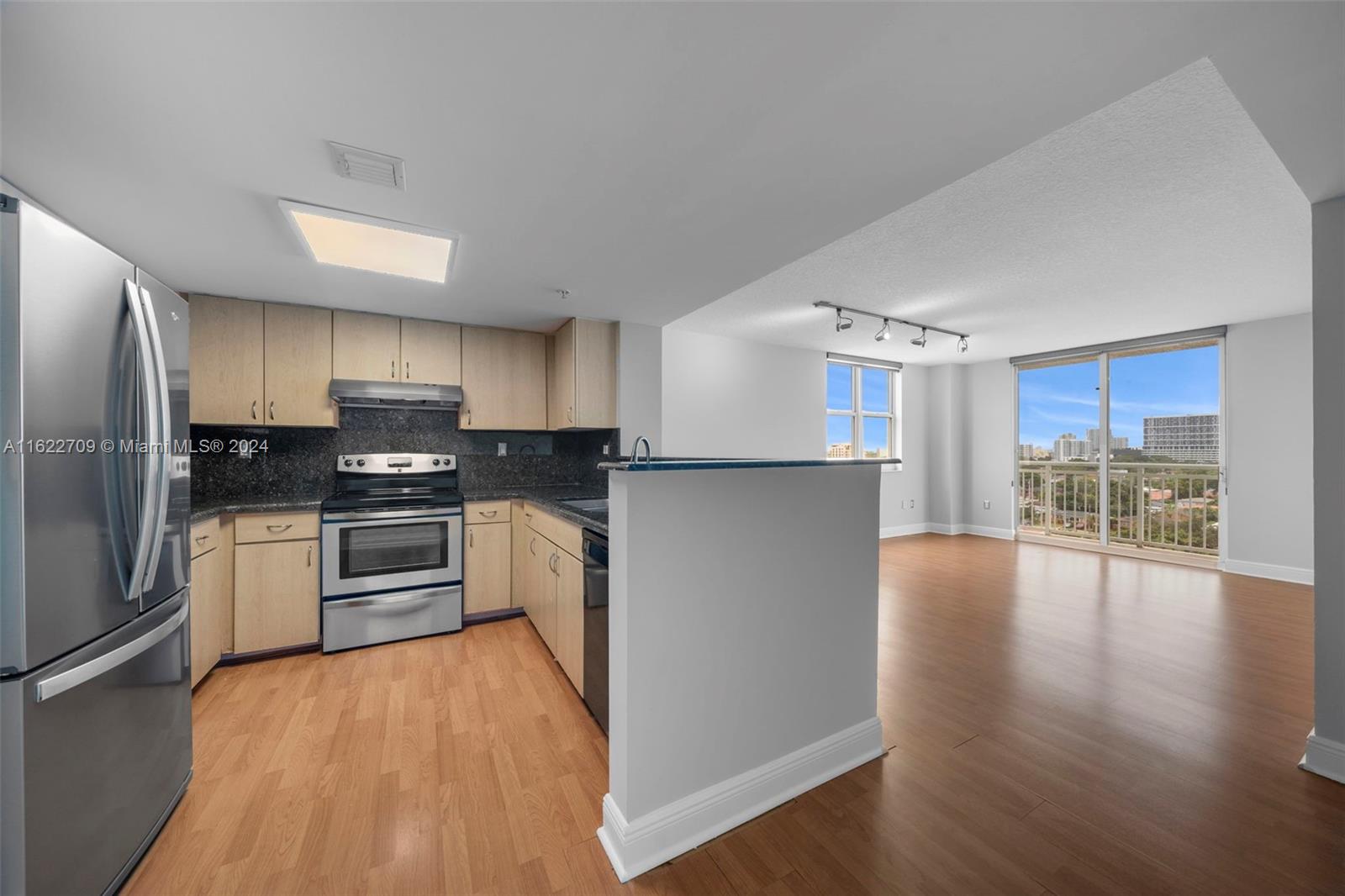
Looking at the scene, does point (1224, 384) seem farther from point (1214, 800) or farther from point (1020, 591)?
point (1214, 800)

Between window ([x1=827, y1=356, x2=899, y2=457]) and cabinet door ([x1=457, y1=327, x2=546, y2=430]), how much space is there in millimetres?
3980

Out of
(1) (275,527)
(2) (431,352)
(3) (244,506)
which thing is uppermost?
(2) (431,352)

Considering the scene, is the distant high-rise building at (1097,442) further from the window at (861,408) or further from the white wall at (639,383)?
the white wall at (639,383)

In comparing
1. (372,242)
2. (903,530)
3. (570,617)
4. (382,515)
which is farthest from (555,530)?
(903,530)

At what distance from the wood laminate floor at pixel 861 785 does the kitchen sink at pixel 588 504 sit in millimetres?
944

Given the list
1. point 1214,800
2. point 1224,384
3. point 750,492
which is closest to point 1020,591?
point 1214,800

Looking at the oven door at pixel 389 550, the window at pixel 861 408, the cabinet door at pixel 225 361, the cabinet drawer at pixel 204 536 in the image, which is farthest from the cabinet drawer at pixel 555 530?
the window at pixel 861 408

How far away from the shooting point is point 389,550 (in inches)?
123

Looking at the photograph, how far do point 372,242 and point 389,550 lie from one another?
186cm

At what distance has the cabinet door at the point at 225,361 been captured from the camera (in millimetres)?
2977

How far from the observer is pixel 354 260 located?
2621mm

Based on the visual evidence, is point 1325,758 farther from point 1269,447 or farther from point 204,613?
point 204,613

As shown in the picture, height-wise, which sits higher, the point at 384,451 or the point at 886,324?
the point at 886,324

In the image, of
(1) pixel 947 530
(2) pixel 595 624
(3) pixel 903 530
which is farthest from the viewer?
(1) pixel 947 530
